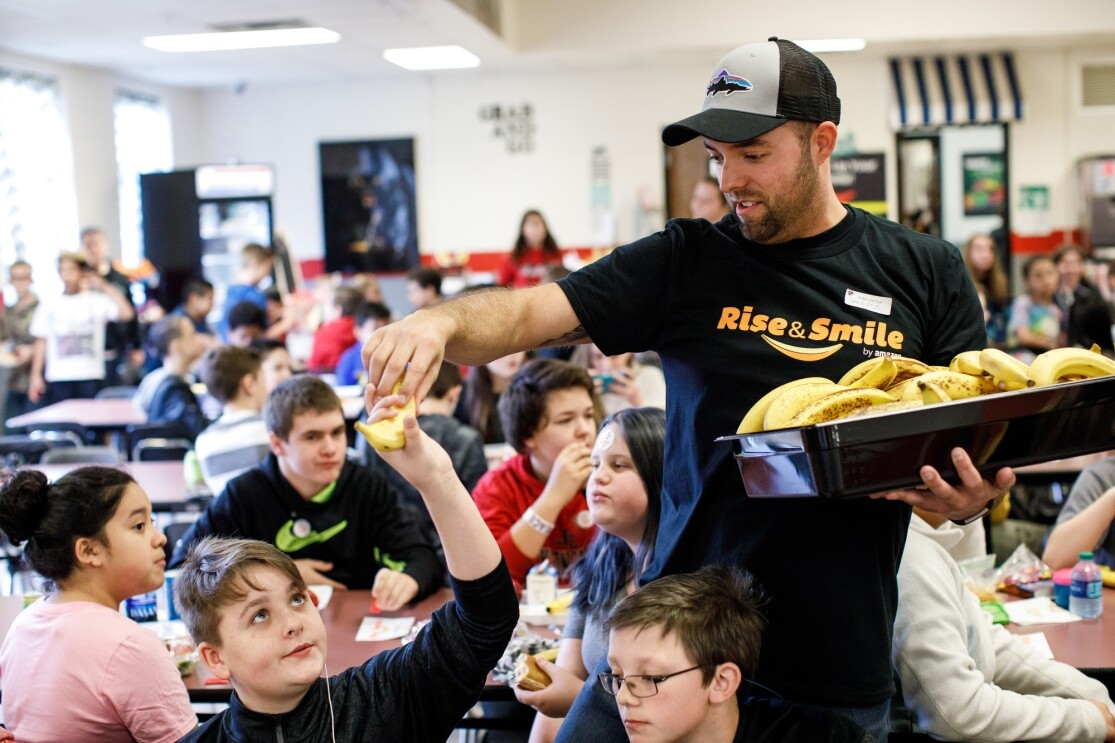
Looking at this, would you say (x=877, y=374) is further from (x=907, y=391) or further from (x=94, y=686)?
(x=94, y=686)

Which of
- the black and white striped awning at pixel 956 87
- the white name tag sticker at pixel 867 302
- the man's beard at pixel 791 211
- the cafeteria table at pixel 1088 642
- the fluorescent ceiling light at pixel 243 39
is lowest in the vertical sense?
the cafeteria table at pixel 1088 642

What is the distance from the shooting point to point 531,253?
424 inches

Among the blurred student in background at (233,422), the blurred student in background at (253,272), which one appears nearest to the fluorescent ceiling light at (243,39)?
the blurred student in background at (253,272)

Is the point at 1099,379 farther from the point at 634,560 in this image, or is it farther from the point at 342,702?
the point at 342,702

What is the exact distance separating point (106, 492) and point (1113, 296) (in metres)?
8.01

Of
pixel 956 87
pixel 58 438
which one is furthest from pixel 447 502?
pixel 956 87

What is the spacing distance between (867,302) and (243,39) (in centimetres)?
891

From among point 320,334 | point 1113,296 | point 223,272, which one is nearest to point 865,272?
point 320,334

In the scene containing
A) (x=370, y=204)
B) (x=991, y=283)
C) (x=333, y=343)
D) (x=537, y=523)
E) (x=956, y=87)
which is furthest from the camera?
(x=370, y=204)

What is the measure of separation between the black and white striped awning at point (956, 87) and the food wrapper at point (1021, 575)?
32.2ft

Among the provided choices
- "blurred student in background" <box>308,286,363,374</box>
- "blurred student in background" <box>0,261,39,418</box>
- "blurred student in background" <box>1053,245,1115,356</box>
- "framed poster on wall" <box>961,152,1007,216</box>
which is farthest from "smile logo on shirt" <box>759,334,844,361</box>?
"framed poster on wall" <box>961,152,1007,216</box>

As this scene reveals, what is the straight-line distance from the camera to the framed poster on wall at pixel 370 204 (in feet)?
42.2

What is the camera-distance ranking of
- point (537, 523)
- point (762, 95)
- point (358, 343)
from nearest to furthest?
point (762, 95) → point (537, 523) → point (358, 343)

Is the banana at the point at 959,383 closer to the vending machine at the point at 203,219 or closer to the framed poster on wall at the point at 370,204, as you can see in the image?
the vending machine at the point at 203,219
